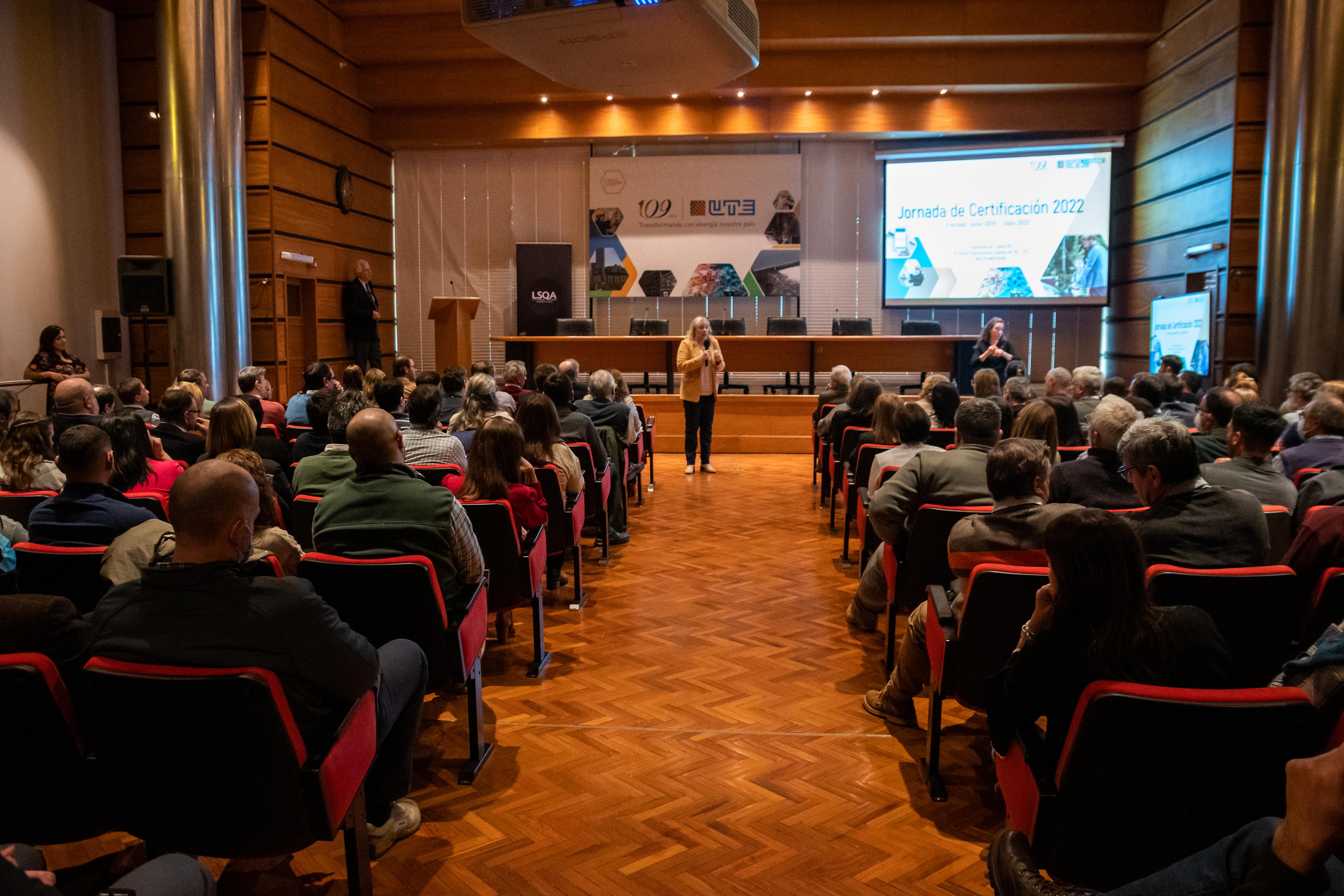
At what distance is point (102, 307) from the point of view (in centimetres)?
917

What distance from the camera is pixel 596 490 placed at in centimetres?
503

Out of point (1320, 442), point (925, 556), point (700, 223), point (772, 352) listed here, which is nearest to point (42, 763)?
point (925, 556)

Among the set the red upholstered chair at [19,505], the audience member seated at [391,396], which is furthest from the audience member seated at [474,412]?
the red upholstered chair at [19,505]

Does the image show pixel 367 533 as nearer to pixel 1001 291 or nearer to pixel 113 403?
pixel 113 403

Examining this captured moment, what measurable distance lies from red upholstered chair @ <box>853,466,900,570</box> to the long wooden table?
6374 millimetres

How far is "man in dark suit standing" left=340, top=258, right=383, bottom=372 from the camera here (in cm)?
1085

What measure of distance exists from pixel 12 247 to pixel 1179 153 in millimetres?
11181

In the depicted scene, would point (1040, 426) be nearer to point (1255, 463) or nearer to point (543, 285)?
point (1255, 463)

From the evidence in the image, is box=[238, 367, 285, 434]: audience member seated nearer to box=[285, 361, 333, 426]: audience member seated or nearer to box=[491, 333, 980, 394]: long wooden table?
box=[285, 361, 333, 426]: audience member seated

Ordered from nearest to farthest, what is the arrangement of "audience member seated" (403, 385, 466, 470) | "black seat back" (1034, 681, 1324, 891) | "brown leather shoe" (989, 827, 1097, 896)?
"black seat back" (1034, 681, 1324, 891) < "brown leather shoe" (989, 827, 1097, 896) < "audience member seated" (403, 385, 466, 470)

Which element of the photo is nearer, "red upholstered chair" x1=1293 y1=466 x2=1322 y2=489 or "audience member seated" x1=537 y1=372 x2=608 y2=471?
"red upholstered chair" x1=1293 y1=466 x2=1322 y2=489

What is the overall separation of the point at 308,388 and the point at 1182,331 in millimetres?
8270

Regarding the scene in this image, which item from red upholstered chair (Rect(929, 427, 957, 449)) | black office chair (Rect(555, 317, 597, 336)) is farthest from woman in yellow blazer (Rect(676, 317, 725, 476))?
red upholstered chair (Rect(929, 427, 957, 449))

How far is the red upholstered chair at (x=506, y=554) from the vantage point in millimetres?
3199
